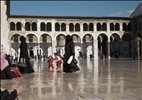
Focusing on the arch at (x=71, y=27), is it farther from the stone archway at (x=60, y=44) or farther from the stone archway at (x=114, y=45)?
the stone archway at (x=114, y=45)

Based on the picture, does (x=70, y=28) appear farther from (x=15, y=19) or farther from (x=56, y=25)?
(x=15, y=19)

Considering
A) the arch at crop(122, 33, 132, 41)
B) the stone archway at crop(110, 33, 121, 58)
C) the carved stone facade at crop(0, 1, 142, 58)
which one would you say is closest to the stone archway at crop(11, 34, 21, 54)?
the carved stone facade at crop(0, 1, 142, 58)

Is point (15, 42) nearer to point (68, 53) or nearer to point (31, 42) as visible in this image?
point (31, 42)

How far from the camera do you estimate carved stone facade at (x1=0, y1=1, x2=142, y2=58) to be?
53.8m

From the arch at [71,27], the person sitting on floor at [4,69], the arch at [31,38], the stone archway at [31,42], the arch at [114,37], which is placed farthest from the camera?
the arch at [114,37]

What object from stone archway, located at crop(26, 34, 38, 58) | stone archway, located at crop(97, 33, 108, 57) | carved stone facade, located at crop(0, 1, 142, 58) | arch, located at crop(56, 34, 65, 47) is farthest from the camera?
stone archway, located at crop(97, 33, 108, 57)

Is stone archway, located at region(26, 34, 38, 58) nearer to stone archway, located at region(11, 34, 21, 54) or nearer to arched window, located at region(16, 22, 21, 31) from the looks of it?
stone archway, located at region(11, 34, 21, 54)

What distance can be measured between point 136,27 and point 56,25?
46.9 ft

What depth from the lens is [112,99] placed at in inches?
250

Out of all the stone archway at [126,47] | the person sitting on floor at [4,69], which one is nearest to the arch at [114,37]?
the stone archway at [126,47]

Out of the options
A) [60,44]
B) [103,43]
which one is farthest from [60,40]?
[103,43]

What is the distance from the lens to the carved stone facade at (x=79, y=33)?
2120 inches

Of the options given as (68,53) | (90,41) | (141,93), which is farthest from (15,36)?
(141,93)

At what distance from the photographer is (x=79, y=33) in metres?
56.1
